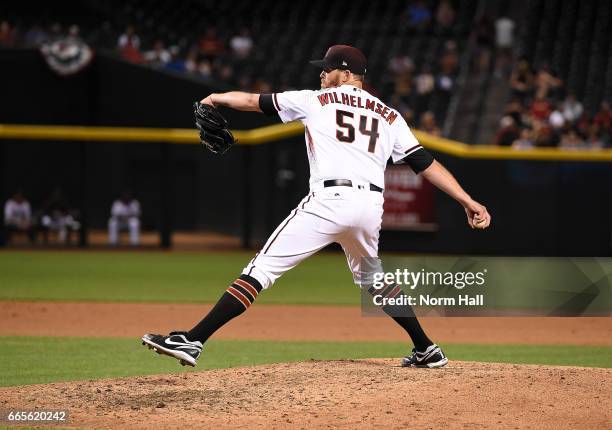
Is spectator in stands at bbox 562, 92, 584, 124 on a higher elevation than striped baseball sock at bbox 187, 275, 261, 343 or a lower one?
higher

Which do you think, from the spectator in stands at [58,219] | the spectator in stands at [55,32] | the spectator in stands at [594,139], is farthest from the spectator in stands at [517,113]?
the spectator in stands at [55,32]

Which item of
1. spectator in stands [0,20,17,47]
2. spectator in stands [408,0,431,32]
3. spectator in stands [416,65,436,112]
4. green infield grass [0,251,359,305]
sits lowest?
green infield grass [0,251,359,305]

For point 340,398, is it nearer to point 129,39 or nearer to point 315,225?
point 315,225

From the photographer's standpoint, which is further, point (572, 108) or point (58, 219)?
point (572, 108)

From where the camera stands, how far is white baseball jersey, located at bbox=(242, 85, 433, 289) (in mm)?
5797

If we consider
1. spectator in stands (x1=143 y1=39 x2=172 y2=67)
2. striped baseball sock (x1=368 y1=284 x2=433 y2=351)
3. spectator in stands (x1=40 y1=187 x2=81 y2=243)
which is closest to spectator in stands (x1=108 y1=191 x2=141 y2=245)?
spectator in stands (x1=40 y1=187 x2=81 y2=243)

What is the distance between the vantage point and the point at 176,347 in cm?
562

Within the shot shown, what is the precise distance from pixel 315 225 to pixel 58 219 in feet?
41.6

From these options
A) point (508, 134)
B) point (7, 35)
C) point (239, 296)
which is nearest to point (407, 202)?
point (508, 134)

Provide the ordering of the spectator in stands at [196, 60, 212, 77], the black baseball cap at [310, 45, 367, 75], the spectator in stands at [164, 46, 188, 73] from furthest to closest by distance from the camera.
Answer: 1. the spectator in stands at [164, 46, 188, 73]
2. the spectator in stands at [196, 60, 212, 77]
3. the black baseball cap at [310, 45, 367, 75]

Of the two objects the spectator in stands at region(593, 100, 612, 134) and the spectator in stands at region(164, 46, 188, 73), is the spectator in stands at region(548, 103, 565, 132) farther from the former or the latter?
the spectator in stands at region(164, 46, 188, 73)

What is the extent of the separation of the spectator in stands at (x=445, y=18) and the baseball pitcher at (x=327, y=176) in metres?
17.0

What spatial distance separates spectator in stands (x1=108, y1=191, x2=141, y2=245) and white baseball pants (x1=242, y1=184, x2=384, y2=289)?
12.2 meters

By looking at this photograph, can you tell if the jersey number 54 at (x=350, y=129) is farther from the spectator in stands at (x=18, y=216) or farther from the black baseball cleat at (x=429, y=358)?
the spectator in stands at (x=18, y=216)
